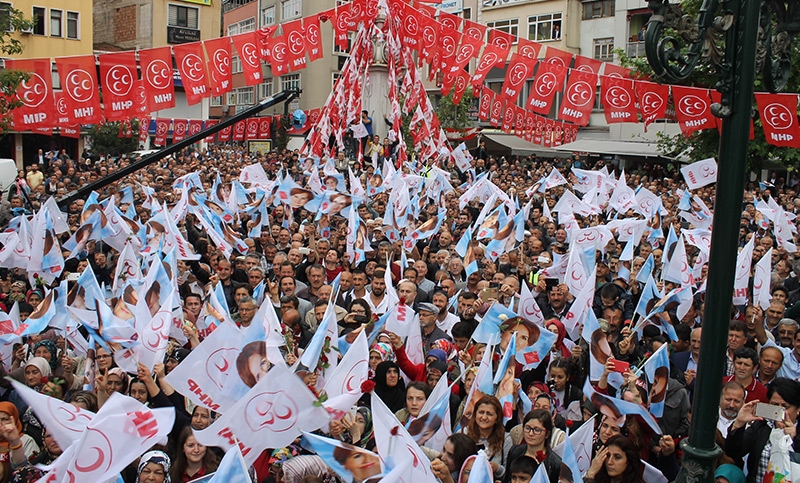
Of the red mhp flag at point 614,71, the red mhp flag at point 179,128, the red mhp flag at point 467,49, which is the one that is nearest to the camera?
the red mhp flag at point 614,71

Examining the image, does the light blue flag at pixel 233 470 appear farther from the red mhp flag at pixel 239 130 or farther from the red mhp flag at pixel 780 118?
Result: the red mhp flag at pixel 239 130

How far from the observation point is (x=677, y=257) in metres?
9.50

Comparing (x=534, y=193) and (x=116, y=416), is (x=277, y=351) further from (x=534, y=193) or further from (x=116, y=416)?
(x=534, y=193)

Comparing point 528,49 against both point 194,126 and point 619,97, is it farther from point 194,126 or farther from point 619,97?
point 194,126

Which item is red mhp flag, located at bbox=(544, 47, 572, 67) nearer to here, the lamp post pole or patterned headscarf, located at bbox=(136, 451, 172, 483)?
the lamp post pole

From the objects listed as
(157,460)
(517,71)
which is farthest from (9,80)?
(157,460)

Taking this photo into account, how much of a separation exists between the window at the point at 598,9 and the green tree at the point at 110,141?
23877mm

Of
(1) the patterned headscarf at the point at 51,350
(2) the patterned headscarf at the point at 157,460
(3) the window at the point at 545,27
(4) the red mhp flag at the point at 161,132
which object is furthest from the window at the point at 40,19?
(2) the patterned headscarf at the point at 157,460

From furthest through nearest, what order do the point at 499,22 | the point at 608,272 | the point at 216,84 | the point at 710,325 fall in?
the point at 499,22
the point at 216,84
the point at 608,272
the point at 710,325

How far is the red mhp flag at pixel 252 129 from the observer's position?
90.1ft

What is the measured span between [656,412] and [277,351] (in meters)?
2.88

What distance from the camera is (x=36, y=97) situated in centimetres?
1403

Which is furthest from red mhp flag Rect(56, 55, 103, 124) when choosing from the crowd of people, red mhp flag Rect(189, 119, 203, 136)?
red mhp flag Rect(189, 119, 203, 136)

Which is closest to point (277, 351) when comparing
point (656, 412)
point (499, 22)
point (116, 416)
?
point (116, 416)
